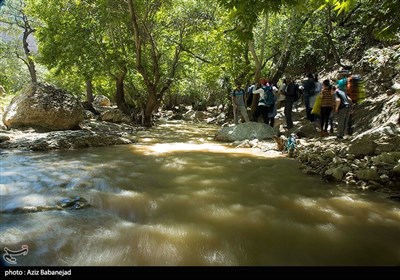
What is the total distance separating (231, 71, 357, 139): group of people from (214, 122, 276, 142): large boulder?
0.90 metres

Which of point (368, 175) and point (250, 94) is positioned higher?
point (250, 94)

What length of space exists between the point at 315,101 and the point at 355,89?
113 cm

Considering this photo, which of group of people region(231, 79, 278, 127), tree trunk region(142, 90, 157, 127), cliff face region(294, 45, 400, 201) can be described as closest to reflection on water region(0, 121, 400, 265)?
cliff face region(294, 45, 400, 201)

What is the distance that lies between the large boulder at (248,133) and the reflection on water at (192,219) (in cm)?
452

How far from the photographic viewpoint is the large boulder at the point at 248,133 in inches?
394

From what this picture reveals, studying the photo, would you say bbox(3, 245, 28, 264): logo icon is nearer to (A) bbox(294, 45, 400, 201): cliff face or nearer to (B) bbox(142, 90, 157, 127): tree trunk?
(A) bbox(294, 45, 400, 201): cliff face

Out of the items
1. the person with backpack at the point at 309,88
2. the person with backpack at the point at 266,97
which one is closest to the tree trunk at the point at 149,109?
the person with backpack at the point at 266,97

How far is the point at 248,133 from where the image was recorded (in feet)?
33.2

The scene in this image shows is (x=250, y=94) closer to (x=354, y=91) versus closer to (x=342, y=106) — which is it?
(x=354, y=91)

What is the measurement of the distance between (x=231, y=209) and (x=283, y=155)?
13.6 feet

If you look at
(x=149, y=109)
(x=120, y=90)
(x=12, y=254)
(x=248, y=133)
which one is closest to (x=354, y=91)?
(x=248, y=133)

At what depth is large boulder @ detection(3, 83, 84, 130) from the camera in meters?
9.43

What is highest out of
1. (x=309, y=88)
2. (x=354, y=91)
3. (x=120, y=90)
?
(x=309, y=88)

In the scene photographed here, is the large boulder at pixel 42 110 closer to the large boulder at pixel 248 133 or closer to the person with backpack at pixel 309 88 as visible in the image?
the large boulder at pixel 248 133
